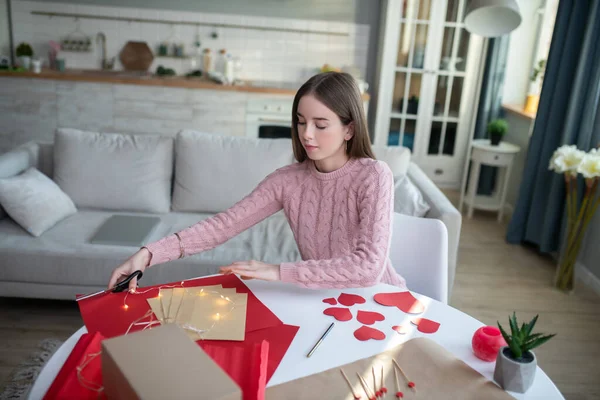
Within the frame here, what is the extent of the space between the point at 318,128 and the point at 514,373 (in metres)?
0.75

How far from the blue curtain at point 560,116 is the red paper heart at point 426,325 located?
7.90 feet

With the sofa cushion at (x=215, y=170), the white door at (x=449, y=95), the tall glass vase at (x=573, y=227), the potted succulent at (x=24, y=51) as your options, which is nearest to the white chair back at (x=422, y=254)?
the sofa cushion at (x=215, y=170)

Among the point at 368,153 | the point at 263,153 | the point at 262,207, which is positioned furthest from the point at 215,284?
the point at 263,153

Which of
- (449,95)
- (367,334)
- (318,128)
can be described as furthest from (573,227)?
(367,334)

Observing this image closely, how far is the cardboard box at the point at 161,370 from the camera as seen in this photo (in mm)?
711

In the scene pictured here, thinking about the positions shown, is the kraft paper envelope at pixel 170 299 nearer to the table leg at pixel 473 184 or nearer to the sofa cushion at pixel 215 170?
the sofa cushion at pixel 215 170

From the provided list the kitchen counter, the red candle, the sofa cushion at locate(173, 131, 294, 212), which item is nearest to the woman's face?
the red candle

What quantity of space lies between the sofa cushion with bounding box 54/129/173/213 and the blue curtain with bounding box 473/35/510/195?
9.55 ft

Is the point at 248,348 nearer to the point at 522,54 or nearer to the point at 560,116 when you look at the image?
the point at 560,116

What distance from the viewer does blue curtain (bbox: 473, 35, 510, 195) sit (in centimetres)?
449

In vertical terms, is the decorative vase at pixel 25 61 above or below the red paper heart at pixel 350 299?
above

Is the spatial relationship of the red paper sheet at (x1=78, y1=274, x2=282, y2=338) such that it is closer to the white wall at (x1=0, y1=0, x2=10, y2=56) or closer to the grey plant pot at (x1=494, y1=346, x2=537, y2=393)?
the grey plant pot at (x1=494, y1=346, x2=537, y2=393)

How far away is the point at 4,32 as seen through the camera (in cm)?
470

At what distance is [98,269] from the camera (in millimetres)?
2373
